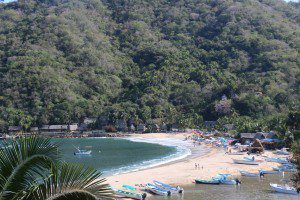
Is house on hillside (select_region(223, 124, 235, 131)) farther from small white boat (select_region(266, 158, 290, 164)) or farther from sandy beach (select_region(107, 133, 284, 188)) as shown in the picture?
small white boat (select_region(266, 158, 290, 164))

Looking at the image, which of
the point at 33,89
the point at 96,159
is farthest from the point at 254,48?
the point at 96,159

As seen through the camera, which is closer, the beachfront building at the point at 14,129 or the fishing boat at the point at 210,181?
the fishing boat at the point at 210,181

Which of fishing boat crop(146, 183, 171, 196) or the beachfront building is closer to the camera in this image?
fishing boat crop(146, 183, 171, 196)

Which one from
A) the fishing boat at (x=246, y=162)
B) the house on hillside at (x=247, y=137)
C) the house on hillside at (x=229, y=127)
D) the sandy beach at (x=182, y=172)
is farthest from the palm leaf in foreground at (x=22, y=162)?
the house on hillside at (x=229, y=127)

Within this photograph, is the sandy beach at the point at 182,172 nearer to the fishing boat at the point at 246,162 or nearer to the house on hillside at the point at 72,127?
the fishing boat at the point at 246,162

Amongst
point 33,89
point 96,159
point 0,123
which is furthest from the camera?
point 33,89

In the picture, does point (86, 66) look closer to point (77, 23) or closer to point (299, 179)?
point (77, 23)

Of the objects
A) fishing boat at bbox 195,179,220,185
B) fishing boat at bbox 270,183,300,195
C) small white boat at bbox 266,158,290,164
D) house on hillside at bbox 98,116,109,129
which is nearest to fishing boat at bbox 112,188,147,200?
fishing boat at bbox 195,179,220,185

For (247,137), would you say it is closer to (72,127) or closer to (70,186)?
(72,127)
